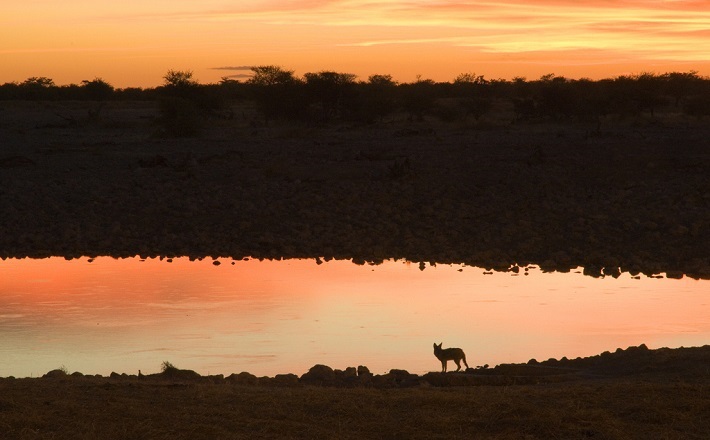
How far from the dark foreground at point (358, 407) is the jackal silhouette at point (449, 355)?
80 centimetres

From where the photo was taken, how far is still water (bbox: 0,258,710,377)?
11.0m

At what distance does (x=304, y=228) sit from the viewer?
61.8 feet

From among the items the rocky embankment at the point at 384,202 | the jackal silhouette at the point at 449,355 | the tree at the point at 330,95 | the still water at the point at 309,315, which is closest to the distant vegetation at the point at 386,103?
the tree at the point at 330,95

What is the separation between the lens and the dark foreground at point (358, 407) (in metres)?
7.07

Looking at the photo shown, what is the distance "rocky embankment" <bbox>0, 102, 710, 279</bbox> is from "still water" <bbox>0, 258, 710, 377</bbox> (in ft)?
3.09

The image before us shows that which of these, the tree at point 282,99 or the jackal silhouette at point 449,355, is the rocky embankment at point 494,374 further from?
the tree at point 282,99

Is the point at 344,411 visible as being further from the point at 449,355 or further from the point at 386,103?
the point at 386,103

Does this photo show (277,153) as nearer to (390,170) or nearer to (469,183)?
(390,170)

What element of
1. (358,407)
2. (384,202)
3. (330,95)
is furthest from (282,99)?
(358,407)

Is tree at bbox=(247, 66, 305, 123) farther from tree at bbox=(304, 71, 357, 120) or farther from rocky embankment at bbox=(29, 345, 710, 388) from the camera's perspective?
rocky embankment at bbox=(29, 345, 710, 388)

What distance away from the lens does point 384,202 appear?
20.6 m

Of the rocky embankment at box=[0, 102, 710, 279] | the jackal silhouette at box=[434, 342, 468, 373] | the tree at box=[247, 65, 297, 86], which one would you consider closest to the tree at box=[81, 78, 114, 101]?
the tree at box=[247, 65, 297, 86]

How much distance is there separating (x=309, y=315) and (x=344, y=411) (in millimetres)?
5699

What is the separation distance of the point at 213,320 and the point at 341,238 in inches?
218
